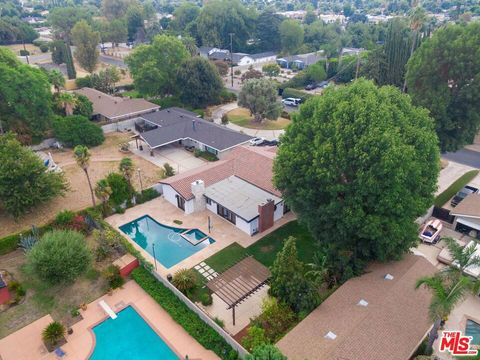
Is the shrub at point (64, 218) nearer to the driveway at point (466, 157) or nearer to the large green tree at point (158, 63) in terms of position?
the large green tree at point (158, 63)

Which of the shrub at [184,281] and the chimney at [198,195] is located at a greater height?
the chimney at [198,195]

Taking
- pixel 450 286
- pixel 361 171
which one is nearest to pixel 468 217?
pixel 361 171

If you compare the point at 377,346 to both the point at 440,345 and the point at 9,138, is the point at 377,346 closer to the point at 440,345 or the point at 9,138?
the point at 440,345

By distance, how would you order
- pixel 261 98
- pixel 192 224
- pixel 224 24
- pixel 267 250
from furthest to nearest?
pixel 224 24, pixel 261 98, pixel 192 224, pixel 267 250

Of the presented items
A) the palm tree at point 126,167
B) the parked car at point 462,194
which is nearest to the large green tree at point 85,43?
the palm tree at point 126,167

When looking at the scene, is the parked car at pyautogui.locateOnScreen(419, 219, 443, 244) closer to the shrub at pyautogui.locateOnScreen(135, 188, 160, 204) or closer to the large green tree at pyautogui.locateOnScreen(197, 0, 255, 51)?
the shrub at pyautogui.locateOnScreen(135, 188, 160, 204)

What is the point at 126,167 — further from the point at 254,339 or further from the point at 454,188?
the point at 454,188
